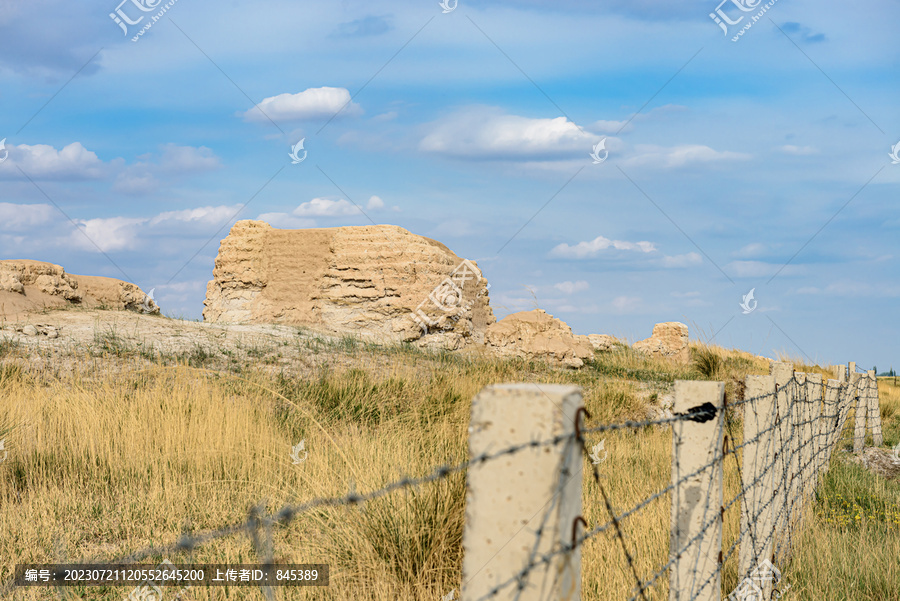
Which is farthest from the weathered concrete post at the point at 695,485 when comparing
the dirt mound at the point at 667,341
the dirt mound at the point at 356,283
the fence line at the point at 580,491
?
the dirt mound at the point at 667,341

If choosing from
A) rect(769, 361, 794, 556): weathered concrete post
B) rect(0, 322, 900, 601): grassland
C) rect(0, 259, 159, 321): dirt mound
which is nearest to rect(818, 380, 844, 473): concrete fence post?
rect(0, 322, 900, 601): grassland

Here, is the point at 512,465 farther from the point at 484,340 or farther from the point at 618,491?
the point at 484,340

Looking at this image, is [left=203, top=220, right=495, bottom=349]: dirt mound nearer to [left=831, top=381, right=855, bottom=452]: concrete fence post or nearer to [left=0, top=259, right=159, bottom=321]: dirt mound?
[left=0, top=259, right=159, bottom=321]: dirt mound

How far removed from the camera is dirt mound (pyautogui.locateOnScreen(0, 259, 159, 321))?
58.8ft

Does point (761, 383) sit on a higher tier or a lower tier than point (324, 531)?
higher

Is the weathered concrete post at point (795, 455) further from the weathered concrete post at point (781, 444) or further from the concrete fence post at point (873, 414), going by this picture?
the concrete fence post at point (873, 414)

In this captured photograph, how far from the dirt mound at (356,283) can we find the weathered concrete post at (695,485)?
52.4 feet

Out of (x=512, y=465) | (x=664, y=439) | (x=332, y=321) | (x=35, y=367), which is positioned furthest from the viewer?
(x=332, y=321)

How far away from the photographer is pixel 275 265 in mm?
22469

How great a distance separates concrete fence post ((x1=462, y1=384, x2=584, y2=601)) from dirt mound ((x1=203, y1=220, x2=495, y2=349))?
57.0 feet

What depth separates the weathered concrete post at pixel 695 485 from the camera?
2.88 m

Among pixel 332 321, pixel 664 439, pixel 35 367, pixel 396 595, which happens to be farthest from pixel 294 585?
pixel 332 321

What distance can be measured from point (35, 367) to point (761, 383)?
1059 cm
